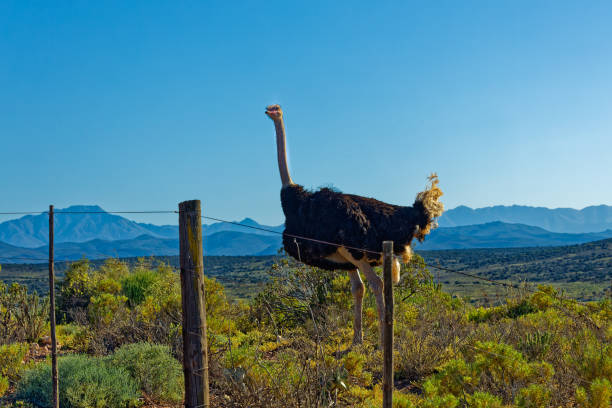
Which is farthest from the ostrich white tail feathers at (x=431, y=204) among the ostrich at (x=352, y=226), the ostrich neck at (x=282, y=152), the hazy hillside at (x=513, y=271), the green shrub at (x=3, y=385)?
the hazy hillside at (x=513, y=271)

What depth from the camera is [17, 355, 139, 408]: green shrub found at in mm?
6367

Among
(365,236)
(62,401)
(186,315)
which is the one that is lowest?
(62,401)

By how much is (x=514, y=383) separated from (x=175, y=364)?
4.15 metres

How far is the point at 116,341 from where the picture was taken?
916 centimetres

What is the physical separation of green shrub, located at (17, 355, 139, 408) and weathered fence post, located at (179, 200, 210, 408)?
1.98m

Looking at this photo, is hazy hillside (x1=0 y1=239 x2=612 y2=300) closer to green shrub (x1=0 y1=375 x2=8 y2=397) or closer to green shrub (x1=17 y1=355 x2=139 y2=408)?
green shrub (x1=0 y1=375 x2=8 y2=397)

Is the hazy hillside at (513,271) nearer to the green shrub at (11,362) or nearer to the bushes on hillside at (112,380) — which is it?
the green shrub at (11,362)

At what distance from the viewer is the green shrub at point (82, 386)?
6.37 metres

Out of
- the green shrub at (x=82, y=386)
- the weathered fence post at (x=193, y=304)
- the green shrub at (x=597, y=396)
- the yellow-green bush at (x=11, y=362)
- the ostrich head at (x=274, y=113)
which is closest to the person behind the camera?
the weathered fence post at (x=193, y=304)

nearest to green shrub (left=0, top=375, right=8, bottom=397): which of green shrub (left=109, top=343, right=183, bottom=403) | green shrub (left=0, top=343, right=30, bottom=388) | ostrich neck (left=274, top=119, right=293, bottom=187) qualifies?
green shrub (left=0, top=343, right=30, bottom=388)

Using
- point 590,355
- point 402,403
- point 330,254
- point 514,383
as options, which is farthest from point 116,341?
point 590,355

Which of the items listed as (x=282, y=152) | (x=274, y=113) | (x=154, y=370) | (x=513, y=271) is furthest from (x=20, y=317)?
(x=513, y=271)

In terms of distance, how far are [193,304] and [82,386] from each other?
2.50 meters

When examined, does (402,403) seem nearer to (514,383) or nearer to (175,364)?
(514,383)
